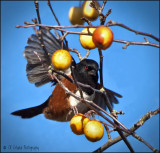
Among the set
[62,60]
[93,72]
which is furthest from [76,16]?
[93,72]

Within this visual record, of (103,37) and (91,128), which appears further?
(91,128)

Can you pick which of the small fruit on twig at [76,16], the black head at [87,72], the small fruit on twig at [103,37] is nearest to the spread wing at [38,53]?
the black head at [87,72]

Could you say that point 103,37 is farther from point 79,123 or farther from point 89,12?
point 79,123

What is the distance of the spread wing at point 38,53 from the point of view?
230cm

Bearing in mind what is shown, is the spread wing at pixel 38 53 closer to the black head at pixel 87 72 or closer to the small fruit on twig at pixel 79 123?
the black head at pixel 87 72

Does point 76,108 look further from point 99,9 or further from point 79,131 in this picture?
point 99,9

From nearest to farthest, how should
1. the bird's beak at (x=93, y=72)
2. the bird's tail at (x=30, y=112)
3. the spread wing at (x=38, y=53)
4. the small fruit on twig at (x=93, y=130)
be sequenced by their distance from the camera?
1. the small fruit on twig at (x=93, y=130)
2. the spread wing at (x=38, y=53)
3. the bird's beak at (x=93, y=72)
4. the bird's tail at (x=30, y=112)

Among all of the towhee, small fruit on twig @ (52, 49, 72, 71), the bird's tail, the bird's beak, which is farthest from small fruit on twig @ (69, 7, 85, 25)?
the bird's tail

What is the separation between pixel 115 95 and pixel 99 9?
2.05 meters

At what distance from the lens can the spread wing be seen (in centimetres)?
230

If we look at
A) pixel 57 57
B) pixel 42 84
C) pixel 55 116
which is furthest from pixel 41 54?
pixel 57 57

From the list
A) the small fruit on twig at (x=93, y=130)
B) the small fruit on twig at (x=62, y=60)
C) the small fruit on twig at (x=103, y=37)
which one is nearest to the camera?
the small fruit on twig at (x=103, y=37)

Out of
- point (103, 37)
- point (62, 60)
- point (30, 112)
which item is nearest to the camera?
point (103, 37)

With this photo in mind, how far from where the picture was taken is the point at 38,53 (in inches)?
93.1
